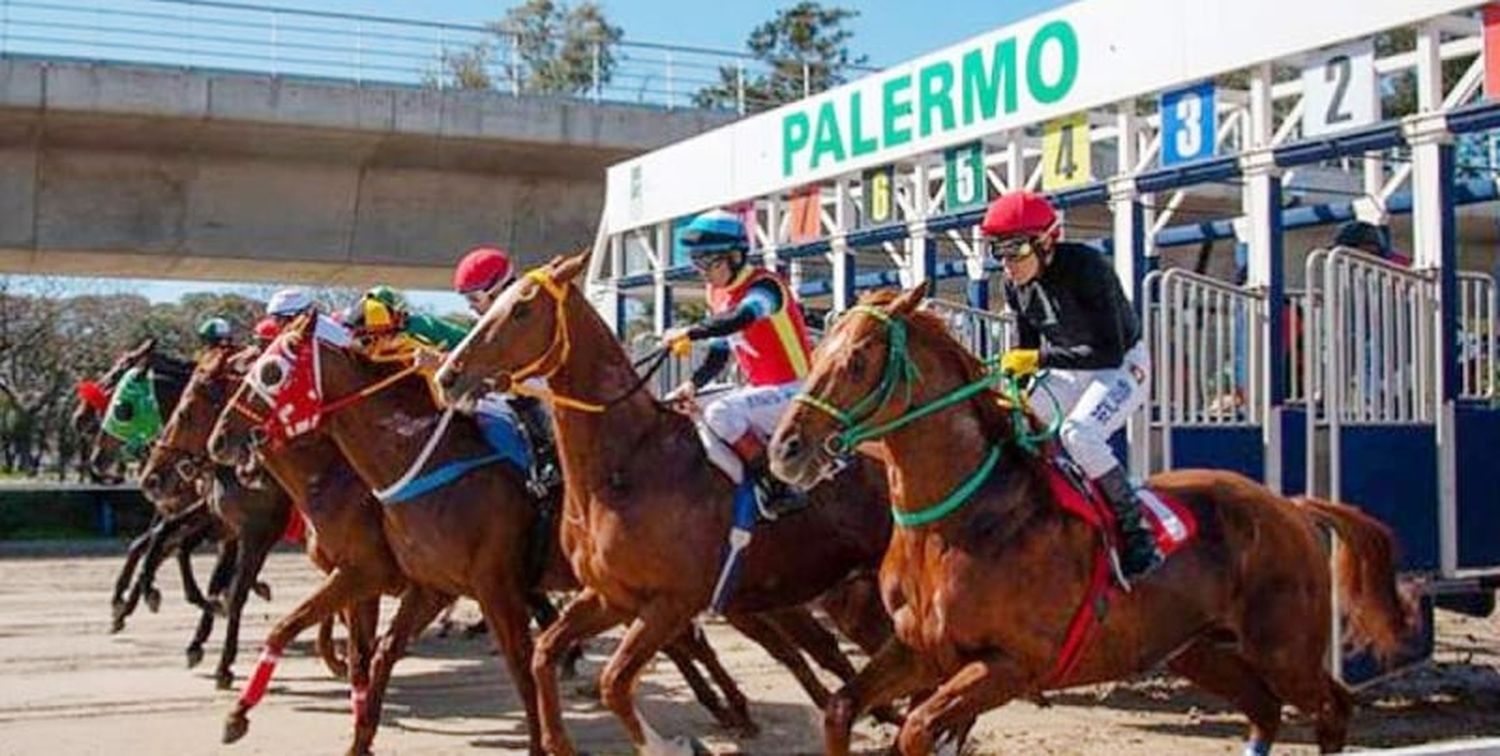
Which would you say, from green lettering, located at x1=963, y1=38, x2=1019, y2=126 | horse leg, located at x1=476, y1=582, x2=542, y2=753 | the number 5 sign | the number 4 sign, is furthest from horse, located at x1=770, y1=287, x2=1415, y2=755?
green lettering, located at x1=963, y1=38, x2=1019, y2=126

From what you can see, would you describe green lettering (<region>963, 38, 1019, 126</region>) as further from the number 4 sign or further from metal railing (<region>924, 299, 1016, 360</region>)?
metal railing (<region>924, 299, 1016, 360</region>)

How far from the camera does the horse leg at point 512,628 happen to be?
8172 millimetres

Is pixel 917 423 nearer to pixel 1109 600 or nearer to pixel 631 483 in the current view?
pixel 1109 600

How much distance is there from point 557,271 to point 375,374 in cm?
175

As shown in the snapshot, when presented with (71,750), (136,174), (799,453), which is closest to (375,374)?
(71,750)

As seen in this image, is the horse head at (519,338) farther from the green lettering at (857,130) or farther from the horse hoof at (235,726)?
the green lettering at (857,130)

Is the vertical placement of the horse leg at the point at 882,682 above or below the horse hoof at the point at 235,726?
above

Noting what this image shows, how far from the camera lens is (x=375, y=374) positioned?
8781 millimetres

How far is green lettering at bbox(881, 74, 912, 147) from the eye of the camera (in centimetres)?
1312

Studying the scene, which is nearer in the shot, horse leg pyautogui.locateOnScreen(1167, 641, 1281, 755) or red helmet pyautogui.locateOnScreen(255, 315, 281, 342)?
horse leg pyautogui.locateOnScreen(1167, 641, 1281, 755)

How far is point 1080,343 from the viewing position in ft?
22.9

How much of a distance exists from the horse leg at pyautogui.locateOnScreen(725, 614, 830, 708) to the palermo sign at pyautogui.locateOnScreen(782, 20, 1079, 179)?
442cm

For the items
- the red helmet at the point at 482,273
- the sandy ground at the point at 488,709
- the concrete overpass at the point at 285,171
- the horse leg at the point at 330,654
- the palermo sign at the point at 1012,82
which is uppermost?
the concrete overpass at the point at 285,171

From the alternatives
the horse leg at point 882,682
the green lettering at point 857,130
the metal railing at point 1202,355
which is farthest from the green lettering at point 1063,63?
the horse leg at point 882,682
